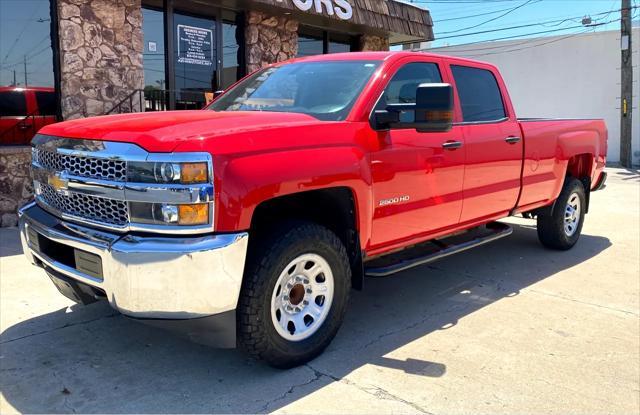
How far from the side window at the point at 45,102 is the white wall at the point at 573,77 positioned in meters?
19.5

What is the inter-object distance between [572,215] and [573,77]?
17958 mm

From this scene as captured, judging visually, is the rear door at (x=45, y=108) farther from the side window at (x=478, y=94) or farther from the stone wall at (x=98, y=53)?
the side window at (x=478, y=94)

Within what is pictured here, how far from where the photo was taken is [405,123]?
12.3 feet

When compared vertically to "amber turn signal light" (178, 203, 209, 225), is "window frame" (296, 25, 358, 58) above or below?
above

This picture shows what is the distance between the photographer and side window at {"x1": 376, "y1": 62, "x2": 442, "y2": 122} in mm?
4043

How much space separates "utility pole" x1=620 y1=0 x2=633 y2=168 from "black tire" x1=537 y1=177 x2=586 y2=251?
1404 cm

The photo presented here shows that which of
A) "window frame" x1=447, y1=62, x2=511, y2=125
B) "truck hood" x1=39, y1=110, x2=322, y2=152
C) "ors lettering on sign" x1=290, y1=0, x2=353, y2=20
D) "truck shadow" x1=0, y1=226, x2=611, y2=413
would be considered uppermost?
"ors lettering on sign" x1=290, y1=0, x2=353, y2=20

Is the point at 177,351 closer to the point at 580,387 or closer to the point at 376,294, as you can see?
the point at 376,294

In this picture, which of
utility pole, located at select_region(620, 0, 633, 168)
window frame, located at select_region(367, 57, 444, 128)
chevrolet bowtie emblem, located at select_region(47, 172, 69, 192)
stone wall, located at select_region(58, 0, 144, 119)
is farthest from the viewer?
utility pole, located at select_region(620, 0, 633, 168)

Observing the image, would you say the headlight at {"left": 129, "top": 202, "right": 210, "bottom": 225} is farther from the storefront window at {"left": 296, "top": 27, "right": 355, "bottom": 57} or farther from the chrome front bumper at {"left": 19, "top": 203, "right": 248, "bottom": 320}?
the storefront window at {"left": 296, "top": 27, "right": 355, "bottom": 57}

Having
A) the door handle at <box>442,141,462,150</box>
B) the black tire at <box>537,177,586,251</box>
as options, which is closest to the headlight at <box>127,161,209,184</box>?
the door handle at <box>442,141,462,150</box>

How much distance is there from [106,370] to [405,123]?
2430mm

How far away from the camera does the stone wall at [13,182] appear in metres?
7.28

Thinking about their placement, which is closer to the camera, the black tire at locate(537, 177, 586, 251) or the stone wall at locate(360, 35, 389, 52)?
the black tire at locate(537, 177, 586, 251)
